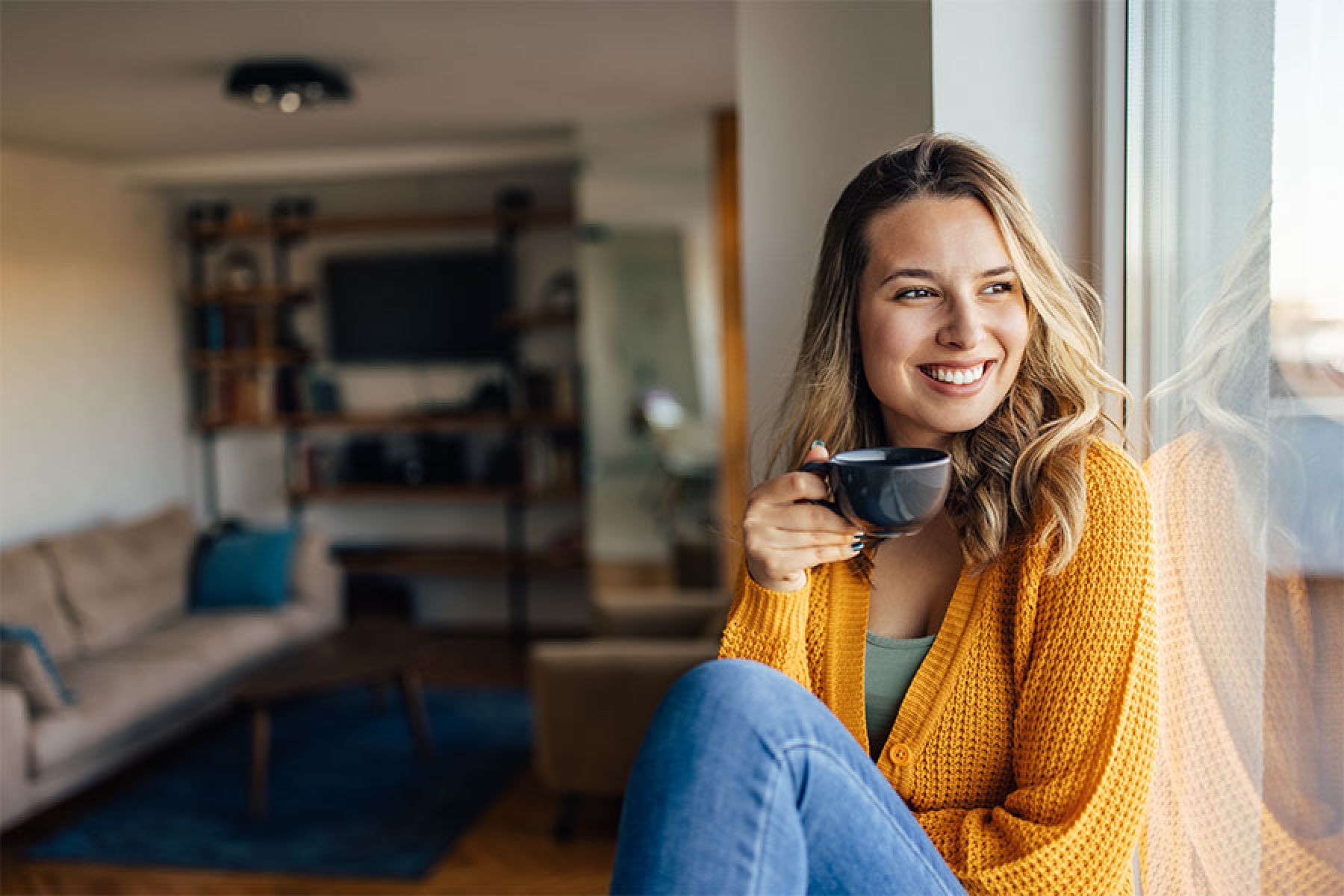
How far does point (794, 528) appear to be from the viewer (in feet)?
3.93

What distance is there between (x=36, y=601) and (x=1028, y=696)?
3679 mm

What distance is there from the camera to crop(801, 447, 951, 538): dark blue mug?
1036mm

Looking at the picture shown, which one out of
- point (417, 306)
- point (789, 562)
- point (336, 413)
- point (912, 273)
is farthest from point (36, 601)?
point (912, 273)

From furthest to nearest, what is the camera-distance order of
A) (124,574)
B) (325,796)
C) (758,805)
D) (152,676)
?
1. (124,574)
2. (152,676)
3. (325,796)
4. (758,805)

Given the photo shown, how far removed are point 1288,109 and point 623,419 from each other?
12.7ft

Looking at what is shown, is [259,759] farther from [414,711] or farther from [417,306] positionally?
[417,306]

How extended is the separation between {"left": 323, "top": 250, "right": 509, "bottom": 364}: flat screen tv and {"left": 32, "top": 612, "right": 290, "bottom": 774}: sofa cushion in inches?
67.9

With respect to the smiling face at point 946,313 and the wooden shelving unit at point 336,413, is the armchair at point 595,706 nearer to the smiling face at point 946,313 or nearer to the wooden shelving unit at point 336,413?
the smiling face at point 946,313

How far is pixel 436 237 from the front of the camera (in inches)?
220

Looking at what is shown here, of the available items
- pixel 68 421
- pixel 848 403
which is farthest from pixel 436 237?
pixel 848 403

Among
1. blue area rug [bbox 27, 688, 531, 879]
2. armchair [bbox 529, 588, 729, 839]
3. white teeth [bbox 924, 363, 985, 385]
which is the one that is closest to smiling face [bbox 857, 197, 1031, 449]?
white teeth [bbox 924, 363, 985, 385]

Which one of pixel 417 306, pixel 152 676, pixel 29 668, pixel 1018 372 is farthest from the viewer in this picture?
pixel 417 306

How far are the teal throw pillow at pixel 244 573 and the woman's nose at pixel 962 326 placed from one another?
3.87 metres

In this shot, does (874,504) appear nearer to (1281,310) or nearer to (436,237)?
(1281,310)
